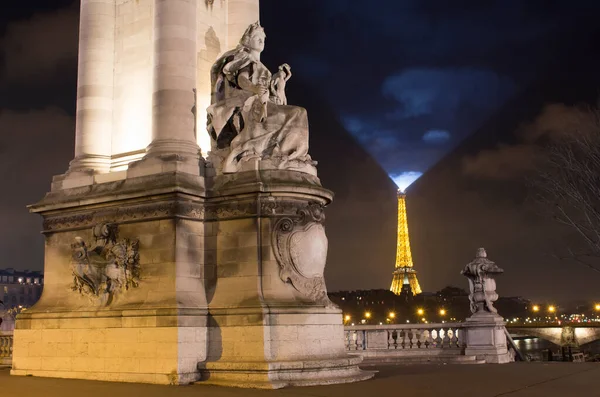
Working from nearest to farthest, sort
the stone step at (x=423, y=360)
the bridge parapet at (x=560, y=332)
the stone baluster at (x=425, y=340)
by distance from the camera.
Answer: the stone step at (x=423, y=360) < the stone baluster at (x=425, y=340) < the bridge parapet at (x=560, y=332)

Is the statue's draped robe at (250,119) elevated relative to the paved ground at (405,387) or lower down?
elevated

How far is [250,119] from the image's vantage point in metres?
20.0

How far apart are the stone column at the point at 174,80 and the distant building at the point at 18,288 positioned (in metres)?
176

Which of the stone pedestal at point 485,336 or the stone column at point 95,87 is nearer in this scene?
the stone column at point 95,87

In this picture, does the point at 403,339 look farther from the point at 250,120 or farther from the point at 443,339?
the point at 250,120

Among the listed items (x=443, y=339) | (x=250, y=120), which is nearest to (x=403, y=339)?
(x=443, y=339)

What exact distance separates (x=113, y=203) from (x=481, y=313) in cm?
1379

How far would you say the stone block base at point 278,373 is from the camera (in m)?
17.2

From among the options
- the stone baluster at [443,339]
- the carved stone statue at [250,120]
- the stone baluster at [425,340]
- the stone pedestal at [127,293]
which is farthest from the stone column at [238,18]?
the stone baluster at [443,339]

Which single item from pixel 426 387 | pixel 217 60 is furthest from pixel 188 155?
pixel 426 387

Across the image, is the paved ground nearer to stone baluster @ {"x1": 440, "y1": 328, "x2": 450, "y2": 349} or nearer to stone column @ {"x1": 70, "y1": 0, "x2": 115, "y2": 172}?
stone column @ {"x1": 70, "y1": 0, "x2": 115, "y2": 172}

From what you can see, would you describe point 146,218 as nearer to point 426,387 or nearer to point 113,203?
point 113,203

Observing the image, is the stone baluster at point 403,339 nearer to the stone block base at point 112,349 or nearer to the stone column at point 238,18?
the stone block base at point 112,349

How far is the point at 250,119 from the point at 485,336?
12.3m
